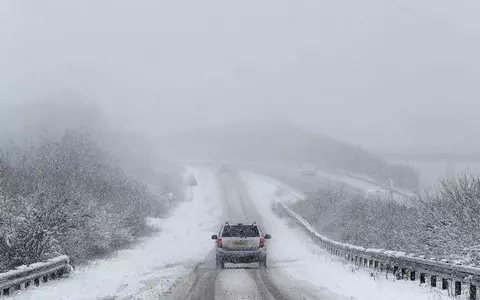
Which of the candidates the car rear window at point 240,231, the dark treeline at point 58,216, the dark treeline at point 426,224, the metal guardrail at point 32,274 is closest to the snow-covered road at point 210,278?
the metal guardrail at point 32,274

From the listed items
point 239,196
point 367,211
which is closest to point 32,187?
point 367,211

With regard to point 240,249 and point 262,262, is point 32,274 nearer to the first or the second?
point 240,249

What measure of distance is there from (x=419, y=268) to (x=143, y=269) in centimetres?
1024

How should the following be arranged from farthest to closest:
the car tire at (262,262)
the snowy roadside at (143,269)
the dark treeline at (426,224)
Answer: the car tire at (262,262) < the dark treeline at (426,224) < the snowy roadside at (143,269)

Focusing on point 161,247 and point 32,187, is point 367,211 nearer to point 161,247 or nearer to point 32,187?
point 161,247

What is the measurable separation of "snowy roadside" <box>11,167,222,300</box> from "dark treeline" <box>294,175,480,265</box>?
26.3 ft

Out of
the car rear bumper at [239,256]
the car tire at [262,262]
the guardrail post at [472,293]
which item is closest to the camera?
the guardrail post at [472,293]

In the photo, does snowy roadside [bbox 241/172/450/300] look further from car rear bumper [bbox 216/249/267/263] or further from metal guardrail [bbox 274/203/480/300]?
car rear bumper [bbox 216/249/267/263]

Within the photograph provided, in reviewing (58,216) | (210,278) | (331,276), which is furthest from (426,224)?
(58,216)

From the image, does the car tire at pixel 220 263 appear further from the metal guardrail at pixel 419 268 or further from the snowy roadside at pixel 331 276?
the metal guardrail at pixel 419 268

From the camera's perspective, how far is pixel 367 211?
34.5 meters

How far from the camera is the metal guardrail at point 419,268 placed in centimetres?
1148

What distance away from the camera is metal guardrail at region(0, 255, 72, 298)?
12367mm

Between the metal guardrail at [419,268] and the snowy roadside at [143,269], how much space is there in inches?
238
